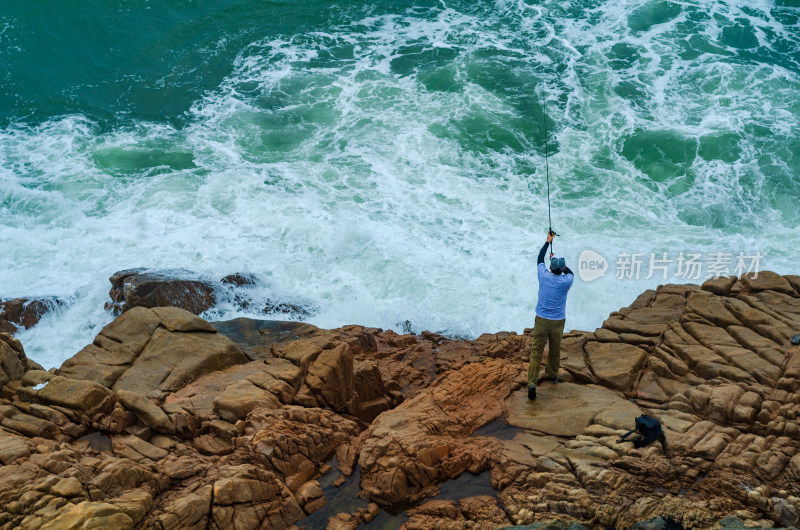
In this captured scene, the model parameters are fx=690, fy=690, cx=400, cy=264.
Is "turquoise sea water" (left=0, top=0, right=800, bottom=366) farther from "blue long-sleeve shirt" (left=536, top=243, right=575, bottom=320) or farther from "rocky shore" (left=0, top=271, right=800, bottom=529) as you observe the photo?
"blue long-sleeve shirt" (left=536, top=243, right=575, bottom=320)

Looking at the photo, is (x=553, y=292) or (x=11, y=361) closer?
(x=553, y=292)

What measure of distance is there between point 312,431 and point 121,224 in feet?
30.6

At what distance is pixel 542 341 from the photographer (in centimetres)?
802

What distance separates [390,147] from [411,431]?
10.4 meters

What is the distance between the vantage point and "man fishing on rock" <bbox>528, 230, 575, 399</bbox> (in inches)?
303

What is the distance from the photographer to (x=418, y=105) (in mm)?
18000

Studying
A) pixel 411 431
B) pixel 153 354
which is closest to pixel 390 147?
pixel 153 354

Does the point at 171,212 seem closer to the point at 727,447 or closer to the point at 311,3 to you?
the point at 311,3

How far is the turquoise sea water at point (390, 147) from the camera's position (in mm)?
13578

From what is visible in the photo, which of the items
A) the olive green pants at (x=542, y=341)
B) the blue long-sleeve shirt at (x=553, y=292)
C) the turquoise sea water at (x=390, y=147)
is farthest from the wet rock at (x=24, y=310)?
the blue long-sleeve shirt at (x=553, y=292)

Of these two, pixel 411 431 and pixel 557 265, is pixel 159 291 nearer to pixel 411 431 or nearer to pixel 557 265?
pixel 411 431

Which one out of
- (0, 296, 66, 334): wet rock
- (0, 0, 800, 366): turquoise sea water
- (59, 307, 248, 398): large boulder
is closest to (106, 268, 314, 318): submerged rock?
(0, 0, 800, 366): turquoise sea water

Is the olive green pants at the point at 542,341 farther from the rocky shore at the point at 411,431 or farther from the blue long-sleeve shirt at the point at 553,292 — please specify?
the rocky shore at the point at 411,431

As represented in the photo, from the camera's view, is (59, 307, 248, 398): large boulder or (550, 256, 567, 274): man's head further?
(59, 307, 248, 398): large boulder
